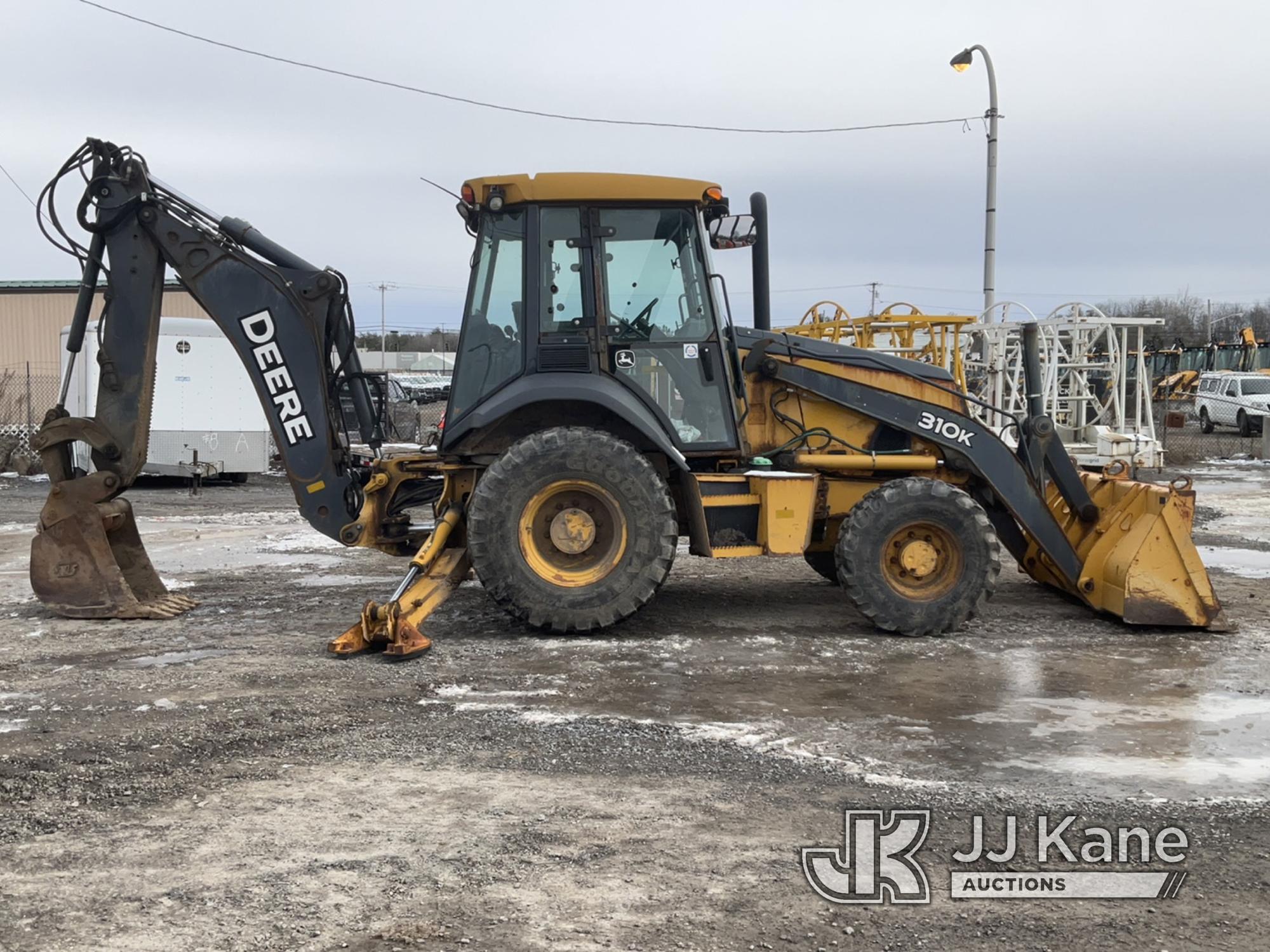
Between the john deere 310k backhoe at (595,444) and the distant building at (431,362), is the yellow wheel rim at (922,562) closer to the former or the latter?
the john deere 310k backhoe at (595,444)

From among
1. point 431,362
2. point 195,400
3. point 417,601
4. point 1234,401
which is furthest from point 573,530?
point 431,362

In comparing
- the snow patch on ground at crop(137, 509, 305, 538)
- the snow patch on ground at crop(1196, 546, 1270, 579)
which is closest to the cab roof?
the snow patch on ground at crop(1196, 546, 1270, 579)

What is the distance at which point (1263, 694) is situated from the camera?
6410mm

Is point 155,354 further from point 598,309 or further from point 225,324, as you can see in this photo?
point 598,309

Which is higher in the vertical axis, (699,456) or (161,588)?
(699,456)

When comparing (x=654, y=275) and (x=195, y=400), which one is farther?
(x=195, y=400)

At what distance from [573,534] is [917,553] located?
2.23 meters

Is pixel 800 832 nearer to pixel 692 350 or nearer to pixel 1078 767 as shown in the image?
pixel 1078 767

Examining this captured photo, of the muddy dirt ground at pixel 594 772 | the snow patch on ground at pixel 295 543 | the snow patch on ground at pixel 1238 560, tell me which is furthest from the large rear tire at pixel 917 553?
the snow patch on ground at pixel 295 543

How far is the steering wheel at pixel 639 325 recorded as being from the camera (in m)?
7.79

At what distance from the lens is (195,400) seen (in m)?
17.8

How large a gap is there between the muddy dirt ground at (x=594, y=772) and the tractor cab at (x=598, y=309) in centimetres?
142

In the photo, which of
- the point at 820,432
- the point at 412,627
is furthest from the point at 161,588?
the point at 820,432

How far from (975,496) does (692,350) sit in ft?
7.67
